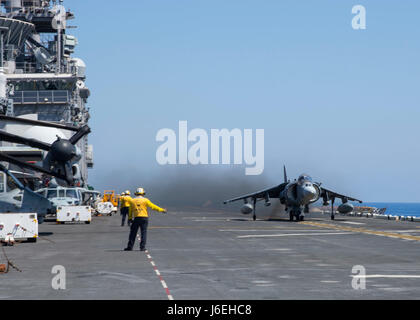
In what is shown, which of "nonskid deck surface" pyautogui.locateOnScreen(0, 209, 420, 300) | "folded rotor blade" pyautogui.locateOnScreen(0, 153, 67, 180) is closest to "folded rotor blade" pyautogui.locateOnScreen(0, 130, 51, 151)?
"folded rotor blade" pyautogui.locateOnScreen(0, 153, 67, 180)

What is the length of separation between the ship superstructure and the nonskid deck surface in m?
56.0

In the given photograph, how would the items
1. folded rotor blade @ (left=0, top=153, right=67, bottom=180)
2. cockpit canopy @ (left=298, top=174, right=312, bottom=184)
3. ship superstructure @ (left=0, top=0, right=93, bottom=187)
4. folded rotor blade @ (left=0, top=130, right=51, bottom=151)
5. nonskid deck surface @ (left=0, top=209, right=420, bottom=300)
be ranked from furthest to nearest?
1. ship superstructure @ (left=0, top=0, right=93, bottom=187)
2. cockpit canopy @ (left=298, top=174, right=312, bottom=184)
3. folded rotor blade @ (left=0, top=153, right=67, bottom=180)
4. folded rotor blade @ (left=0, top=130, right=51, bottom=151)
5. nonskid deck surface @ (left=0, top=209, right=420, bottom=300)

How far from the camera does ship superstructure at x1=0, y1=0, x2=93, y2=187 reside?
92.1m

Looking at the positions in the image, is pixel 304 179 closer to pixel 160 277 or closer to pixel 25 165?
pixel 25 165

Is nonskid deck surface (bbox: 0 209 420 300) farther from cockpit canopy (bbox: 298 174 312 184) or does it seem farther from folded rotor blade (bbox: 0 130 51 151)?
cockpit canopy (bbox: 298 174 312 184)

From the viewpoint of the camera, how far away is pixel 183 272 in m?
17.8

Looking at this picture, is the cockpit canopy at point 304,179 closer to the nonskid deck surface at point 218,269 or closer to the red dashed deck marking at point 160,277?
the nonskid deck surface at point 218,269

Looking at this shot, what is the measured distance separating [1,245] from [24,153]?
4131 cm

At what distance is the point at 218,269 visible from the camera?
18.6 m

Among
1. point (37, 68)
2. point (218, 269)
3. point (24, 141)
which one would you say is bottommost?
point (218, 269)

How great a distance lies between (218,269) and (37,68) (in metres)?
90.7

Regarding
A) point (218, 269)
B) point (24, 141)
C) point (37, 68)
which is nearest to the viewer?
point (218, 269)

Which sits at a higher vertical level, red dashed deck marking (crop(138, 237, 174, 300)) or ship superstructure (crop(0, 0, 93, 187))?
ship superstructure (crop(0, 0, 93, 187))

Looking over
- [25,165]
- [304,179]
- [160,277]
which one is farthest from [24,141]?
[304,179]
